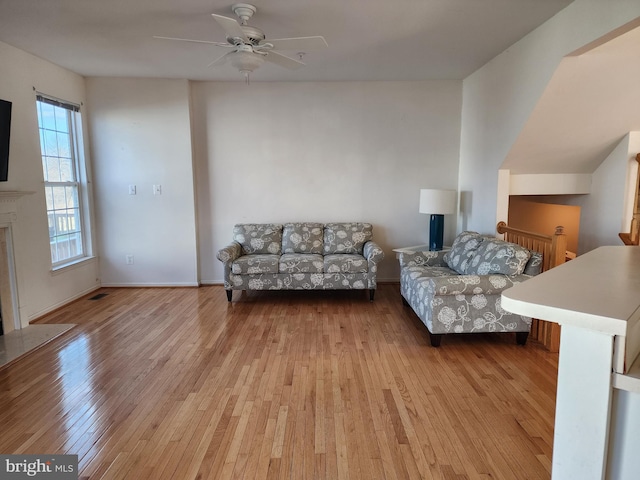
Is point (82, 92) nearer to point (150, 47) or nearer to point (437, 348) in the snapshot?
point (150, 47)

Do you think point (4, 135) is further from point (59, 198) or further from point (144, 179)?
point (144, 179)

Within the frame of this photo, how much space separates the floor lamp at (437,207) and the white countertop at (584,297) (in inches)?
123

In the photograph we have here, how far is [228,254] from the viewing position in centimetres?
423

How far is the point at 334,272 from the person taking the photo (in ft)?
14.0

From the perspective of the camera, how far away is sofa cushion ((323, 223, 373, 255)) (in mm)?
4699

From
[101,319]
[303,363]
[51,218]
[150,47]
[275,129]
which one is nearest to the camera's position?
[303,363]

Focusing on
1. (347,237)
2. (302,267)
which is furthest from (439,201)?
(302,267)

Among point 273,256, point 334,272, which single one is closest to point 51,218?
point 273,256

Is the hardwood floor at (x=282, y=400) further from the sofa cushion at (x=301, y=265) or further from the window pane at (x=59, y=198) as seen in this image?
the window pane at (x=59, y=198)

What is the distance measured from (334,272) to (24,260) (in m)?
3.01

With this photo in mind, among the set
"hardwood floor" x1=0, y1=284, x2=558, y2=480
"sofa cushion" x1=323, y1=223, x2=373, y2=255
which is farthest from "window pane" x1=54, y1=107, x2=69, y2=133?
"sofa cushion" x1=323, y1=223, x2=373, y2=255

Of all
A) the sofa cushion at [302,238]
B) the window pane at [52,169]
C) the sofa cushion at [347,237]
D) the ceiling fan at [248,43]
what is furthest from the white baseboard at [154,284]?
the ceiling fan at [248,43]

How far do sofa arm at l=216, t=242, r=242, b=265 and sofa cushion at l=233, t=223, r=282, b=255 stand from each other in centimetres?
21

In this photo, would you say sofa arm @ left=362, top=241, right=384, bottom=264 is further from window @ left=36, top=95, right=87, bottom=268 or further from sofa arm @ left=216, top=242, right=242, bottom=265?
window @ left=36, top=95, right=87, bottom=268
